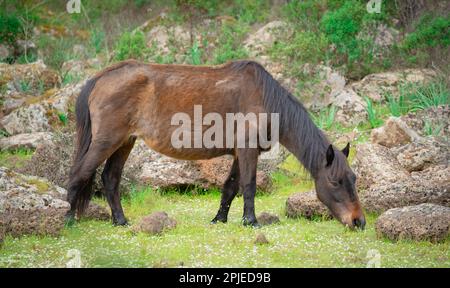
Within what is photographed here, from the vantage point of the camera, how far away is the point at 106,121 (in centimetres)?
979

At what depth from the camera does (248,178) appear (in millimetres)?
9859

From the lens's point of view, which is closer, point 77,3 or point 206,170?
point 206,170

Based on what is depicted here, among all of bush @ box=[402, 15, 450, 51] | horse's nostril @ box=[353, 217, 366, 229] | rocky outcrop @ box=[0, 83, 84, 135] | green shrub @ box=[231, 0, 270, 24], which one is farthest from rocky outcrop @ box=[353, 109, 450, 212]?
green shrub @ box=[231, 0, 270, 24]

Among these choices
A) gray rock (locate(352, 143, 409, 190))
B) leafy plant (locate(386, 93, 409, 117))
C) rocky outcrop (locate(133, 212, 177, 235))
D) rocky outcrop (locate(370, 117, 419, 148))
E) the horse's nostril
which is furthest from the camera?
leafy plant (locate(386, 93, 409, 117))

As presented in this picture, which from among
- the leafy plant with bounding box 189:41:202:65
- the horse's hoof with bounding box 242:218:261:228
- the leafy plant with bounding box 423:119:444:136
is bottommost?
the horse's hoof with bounding box 242:218:261:228

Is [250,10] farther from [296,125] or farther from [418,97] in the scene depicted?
[296,125]

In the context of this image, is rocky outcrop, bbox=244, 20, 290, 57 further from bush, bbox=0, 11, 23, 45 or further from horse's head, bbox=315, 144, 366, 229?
horse's head, bbox=315, 144, 366, 229

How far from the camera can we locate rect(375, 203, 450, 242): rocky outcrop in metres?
8.73

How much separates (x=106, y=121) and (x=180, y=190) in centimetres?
275

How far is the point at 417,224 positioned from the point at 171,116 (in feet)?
11.6

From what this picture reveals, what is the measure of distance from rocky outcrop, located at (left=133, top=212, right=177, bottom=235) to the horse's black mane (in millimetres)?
1980

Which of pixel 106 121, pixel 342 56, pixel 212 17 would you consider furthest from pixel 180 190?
pixel 212 17

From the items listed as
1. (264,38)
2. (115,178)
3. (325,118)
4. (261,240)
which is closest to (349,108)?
(325,118)
